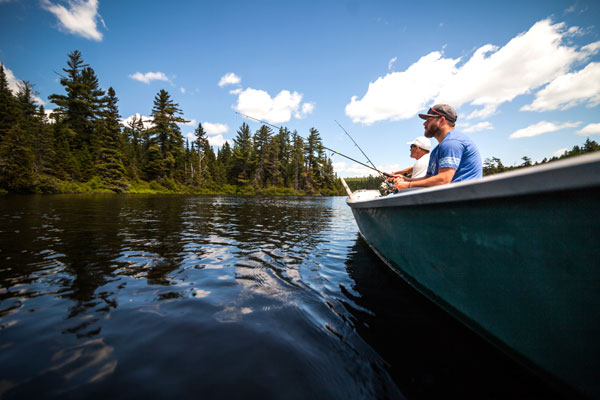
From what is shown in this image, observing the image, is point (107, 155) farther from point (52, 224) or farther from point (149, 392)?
point (149, 392)

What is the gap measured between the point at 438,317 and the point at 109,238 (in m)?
6.24

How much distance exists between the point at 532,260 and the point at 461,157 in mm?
1811

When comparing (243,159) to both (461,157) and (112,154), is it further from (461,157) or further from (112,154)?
(461,157)

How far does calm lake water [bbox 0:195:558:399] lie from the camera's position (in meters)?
1.40

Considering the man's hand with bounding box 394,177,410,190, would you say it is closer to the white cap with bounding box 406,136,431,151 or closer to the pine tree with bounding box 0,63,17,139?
the white cap with bounding box 406,136,431,151

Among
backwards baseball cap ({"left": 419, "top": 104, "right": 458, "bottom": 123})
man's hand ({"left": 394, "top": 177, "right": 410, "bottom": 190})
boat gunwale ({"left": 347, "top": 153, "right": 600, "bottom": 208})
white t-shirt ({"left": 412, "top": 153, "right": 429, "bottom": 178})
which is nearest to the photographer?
boat gunwale ({"left": 347, "top": 153, "right": 600, "bottom": 208})

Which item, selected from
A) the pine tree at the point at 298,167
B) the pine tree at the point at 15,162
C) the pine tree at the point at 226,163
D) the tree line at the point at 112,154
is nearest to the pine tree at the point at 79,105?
the tree line at the point at 112,154

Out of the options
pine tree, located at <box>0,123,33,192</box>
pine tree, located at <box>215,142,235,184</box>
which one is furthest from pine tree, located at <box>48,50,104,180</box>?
pine tree, located at <box>215,142,235,184</box>

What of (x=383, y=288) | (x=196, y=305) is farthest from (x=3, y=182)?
(x=383, y=288)

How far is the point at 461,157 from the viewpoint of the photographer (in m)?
2.79

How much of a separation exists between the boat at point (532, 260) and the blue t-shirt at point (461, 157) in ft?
3.36

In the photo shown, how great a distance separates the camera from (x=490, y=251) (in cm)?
158

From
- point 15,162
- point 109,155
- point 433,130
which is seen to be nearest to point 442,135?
point 433,130

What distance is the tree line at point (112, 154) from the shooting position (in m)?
22.2
